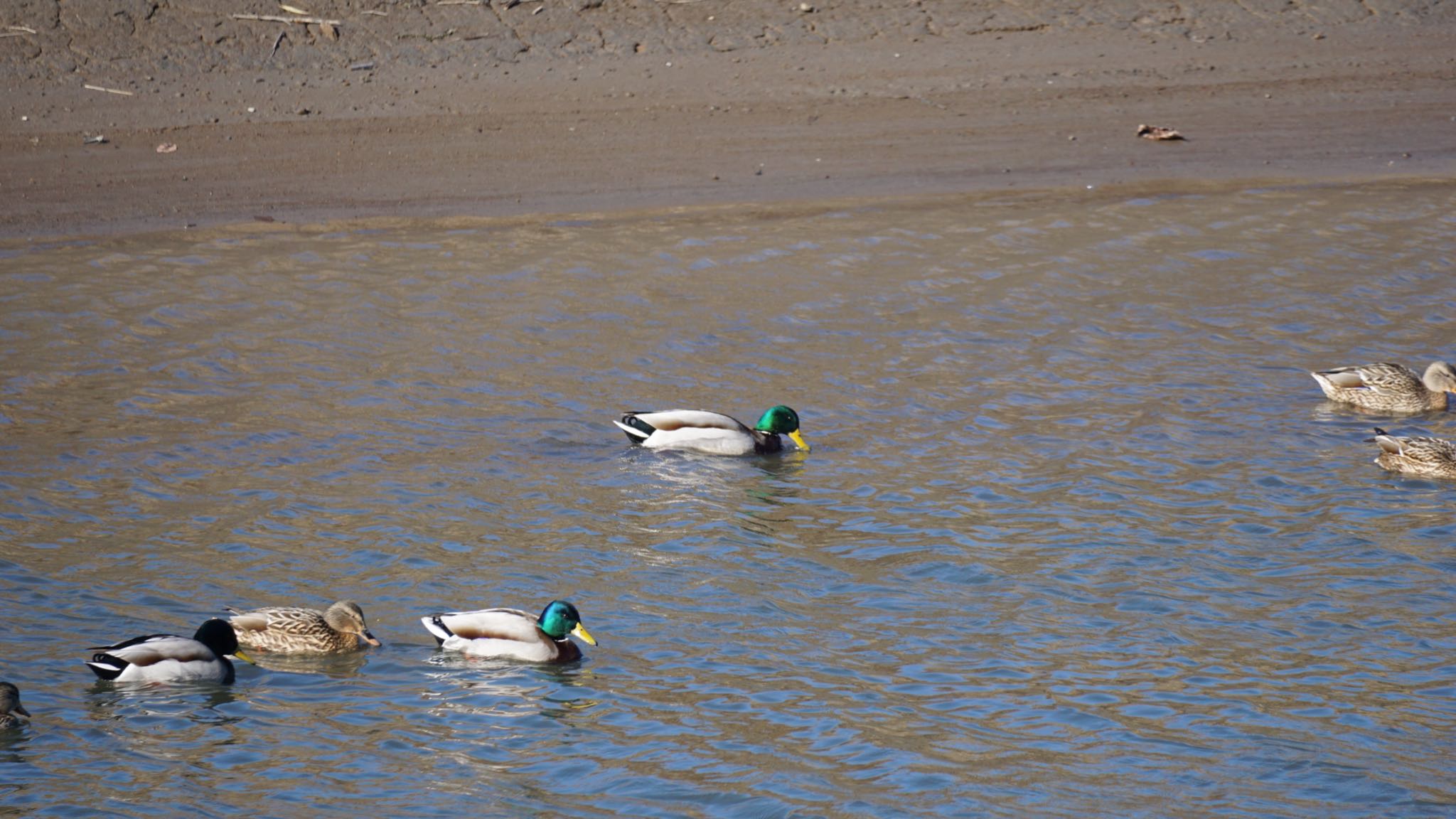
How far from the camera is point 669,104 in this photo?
18.4 meters

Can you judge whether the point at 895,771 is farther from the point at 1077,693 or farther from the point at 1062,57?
the point at 1062,57

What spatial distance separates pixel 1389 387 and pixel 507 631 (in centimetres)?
683

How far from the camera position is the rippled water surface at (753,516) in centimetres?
679

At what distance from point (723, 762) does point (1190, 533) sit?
3662 millimetres

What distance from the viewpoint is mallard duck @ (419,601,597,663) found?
7648 mm

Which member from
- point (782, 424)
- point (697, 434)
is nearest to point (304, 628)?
point (697, 434)

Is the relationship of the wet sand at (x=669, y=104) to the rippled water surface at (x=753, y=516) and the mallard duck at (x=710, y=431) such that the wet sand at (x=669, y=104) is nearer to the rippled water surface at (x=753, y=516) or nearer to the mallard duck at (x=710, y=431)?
the rippled water surface at (x=753, y=516)

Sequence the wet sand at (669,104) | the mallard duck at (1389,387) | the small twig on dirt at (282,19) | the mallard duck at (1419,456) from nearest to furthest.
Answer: the mallard duck at (1419,456)
the mallard duck at (1389,387)
the wet sand at (669,104)
the small twig on dirt at (282,19)

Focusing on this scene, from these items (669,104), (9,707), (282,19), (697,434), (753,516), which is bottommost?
(9,707)

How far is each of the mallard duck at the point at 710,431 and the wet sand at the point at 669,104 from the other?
593 centimetres

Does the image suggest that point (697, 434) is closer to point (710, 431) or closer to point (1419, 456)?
point (710, 431)

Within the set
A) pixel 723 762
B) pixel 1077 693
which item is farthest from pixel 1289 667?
pixel 723 762

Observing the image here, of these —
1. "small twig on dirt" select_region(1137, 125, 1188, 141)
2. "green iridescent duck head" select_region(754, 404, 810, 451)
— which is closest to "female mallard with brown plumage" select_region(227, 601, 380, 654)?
"green iridescent duck head" select_region(754, 404, 810, 451)

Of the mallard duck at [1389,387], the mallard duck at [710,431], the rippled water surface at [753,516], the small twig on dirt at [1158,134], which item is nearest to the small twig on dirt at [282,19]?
the rippled water surface at [753,516]
